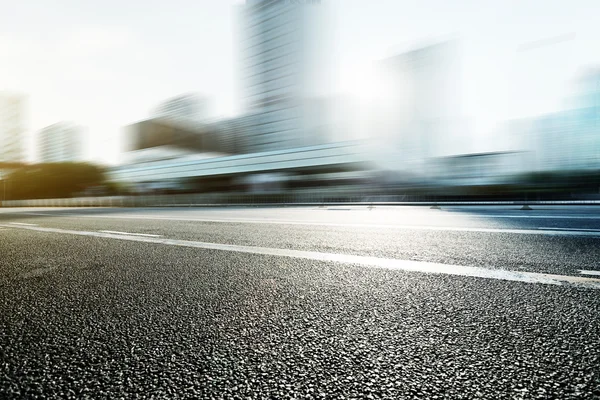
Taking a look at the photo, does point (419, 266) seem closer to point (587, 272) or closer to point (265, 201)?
point (587, 272)

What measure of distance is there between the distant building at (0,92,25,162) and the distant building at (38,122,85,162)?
23.5 metres

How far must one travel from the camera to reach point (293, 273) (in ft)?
7.70

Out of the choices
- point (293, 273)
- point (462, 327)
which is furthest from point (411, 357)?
point (293, 273)

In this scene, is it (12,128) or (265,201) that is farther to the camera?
(12,128)

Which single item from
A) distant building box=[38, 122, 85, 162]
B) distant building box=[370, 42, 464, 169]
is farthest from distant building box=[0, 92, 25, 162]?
distant building box=[370, 42, 464, 169]

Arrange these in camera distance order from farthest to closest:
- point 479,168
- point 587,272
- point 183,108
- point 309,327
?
point 183,108
point 479,168
point 587,272
point 309,327

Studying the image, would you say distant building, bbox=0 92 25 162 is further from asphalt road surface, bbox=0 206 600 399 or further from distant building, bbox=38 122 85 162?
asphalt road surface, bbox=0 206 600 399


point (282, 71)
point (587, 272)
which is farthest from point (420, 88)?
point (587, 272)

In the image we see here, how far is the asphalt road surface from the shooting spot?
914 millimetres

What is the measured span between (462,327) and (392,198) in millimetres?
20611

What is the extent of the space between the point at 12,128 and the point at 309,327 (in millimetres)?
107498

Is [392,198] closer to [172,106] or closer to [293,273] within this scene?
[293,273]

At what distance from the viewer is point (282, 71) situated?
6806 cm

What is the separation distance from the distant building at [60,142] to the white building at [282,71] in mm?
69633
